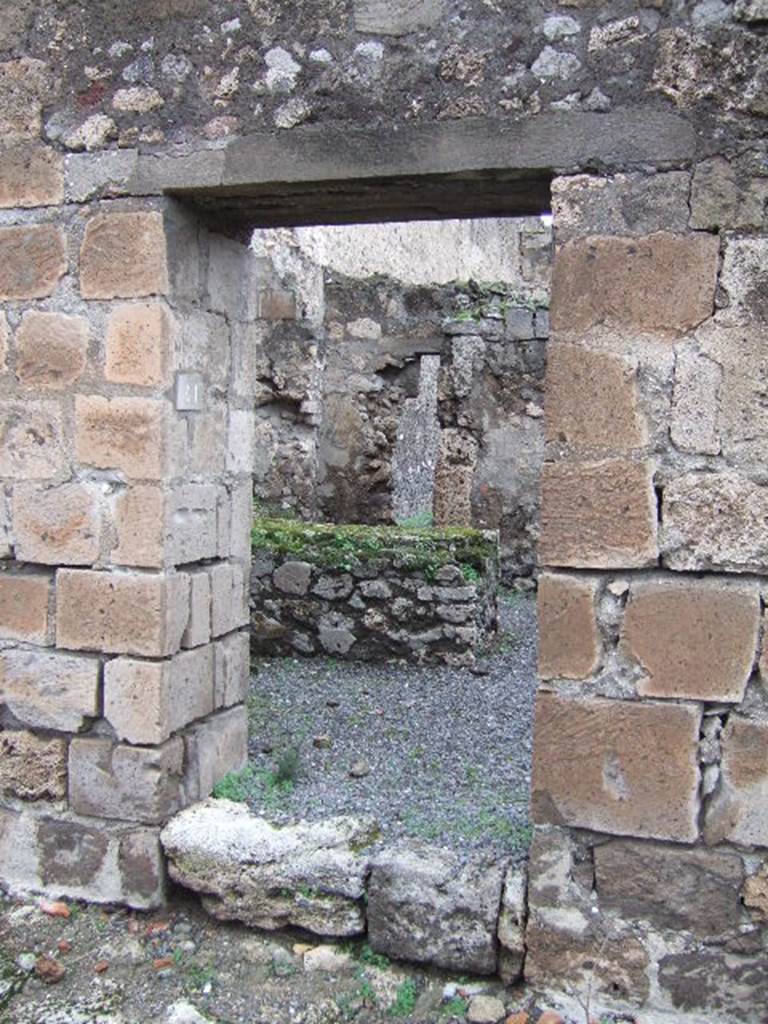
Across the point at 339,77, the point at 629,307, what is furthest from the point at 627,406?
the point at 339,77

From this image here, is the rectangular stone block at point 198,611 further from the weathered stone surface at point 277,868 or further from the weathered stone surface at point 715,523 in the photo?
the weathered stone surface at point 715,523

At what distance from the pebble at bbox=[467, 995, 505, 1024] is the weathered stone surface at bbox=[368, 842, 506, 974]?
9 centimetres

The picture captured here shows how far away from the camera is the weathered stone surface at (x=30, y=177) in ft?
10.9

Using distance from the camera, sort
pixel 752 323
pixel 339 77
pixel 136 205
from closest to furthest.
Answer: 1. pixel 752 323
2. pixel 339 77
3. pixel 136 205

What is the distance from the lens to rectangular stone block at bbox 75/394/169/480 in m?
3.23

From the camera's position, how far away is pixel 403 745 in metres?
4.50

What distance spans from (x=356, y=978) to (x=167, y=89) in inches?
108

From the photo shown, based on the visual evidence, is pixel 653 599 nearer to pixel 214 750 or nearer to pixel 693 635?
pixel 693 635

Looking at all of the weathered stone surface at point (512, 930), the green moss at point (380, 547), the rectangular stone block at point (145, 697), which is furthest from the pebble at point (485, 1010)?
the green moss at point (380, 547)

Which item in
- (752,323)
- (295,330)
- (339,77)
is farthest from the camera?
(295,330)

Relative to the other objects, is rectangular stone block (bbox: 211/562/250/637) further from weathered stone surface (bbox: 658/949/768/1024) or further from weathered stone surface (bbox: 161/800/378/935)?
weathered stone surface (bbox: 658/949/768/1024)

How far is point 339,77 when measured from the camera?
3.01 metres

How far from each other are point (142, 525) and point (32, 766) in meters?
0.92

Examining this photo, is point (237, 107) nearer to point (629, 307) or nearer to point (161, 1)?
point (161, 1)
